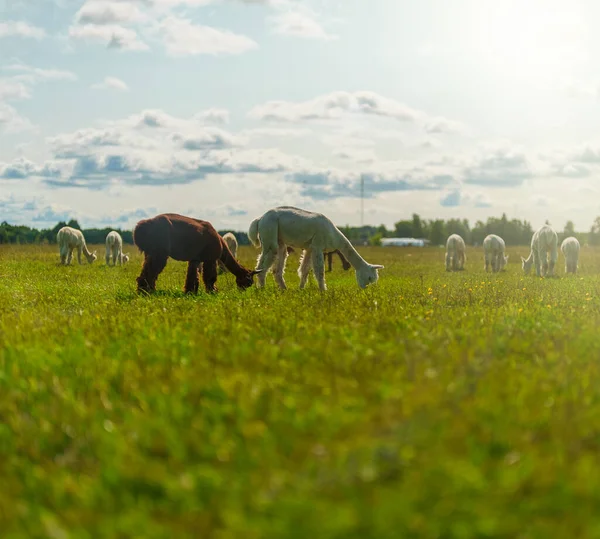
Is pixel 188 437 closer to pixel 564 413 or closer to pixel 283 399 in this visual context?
pixel 283 399

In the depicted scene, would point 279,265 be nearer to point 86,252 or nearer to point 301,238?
point 301,238

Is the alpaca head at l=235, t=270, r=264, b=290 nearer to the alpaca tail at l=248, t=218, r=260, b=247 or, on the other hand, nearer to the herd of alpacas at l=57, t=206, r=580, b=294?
the herd of alpacas at l=57, t=206, r=580, b=294

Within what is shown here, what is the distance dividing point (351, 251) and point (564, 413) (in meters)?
11.7

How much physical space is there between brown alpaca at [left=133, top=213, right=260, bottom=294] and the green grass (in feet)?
22.1

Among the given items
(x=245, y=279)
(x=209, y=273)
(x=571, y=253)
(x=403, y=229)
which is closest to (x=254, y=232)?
(x=245, y=279)

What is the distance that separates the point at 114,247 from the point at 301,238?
62.2 ft

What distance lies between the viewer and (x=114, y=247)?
3191 cm

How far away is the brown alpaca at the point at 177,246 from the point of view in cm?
1384

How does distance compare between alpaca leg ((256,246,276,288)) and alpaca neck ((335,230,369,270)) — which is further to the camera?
alpaca neck ((335,230,369,270))

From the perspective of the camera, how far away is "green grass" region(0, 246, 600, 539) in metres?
3.08

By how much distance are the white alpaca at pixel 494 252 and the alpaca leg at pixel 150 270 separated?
18.4 m

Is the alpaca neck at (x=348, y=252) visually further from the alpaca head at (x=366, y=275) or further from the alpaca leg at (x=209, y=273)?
the alpaca leg at (x=209, y=273)

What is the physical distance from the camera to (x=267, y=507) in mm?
3074

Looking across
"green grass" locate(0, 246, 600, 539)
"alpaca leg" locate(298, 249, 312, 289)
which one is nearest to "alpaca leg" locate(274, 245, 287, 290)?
"alpaca leg" locate(298, 249, 312, 289)
